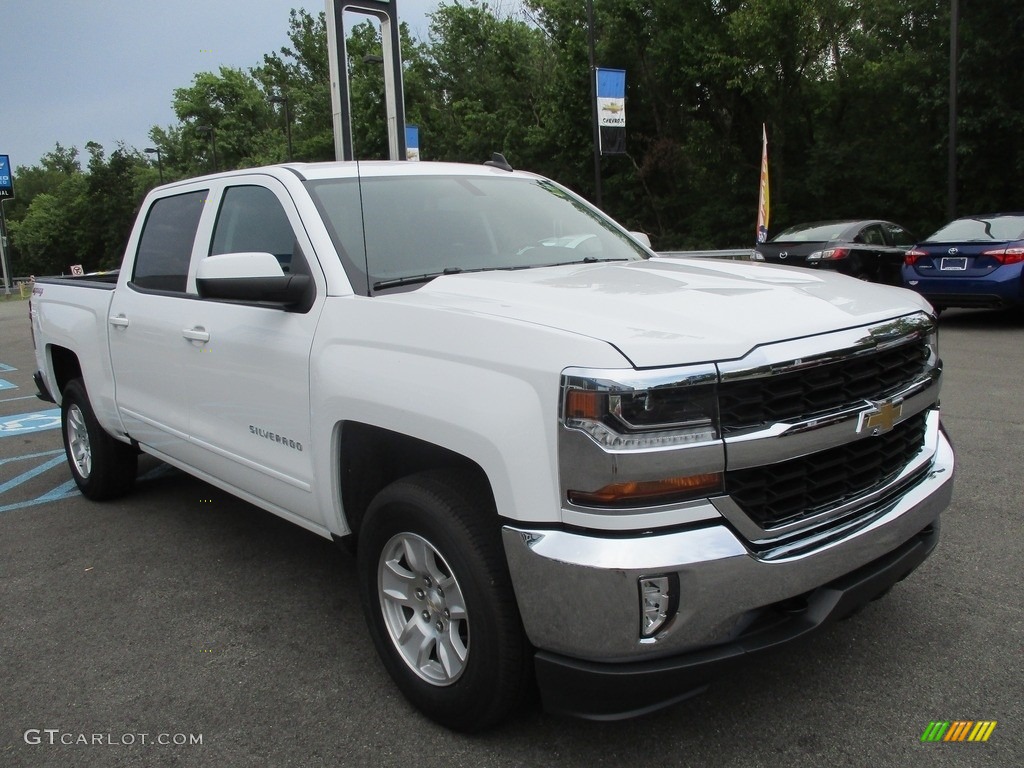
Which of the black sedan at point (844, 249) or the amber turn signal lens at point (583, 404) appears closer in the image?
the amber turn signal lens at point (583, 404)

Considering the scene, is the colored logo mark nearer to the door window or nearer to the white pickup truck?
the white pickup truck

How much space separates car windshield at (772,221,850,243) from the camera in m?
13.1

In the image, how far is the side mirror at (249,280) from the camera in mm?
3102

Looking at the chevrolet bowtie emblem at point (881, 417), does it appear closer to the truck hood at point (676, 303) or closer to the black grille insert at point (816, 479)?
the black grille insert at point (816, 479)

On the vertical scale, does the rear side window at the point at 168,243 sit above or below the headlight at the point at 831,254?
above

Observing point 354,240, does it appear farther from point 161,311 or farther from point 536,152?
point 536,152

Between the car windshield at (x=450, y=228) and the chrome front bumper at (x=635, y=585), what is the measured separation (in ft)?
4.51

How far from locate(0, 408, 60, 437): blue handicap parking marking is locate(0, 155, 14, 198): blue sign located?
4404 centimetres

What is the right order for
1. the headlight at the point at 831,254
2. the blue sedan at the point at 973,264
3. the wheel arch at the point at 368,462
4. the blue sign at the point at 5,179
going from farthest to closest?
1. the blue sign at the point at 5,179
2. the headlight at the point at 831,254
3. the blue sedan at the point at 973,264
4. the wheel arch at the point at 368,462

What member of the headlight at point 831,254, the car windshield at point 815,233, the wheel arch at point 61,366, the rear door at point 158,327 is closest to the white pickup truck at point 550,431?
the rear door at point 158,327

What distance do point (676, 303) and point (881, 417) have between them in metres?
0.70

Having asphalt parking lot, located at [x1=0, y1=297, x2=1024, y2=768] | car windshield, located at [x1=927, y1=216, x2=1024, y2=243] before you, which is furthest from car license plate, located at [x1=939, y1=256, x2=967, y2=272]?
asphalt parking lot, located at [x1=0, y1=297, x2=1024, y2=768]

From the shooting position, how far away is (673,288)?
2.90m

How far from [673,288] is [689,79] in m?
30.2
